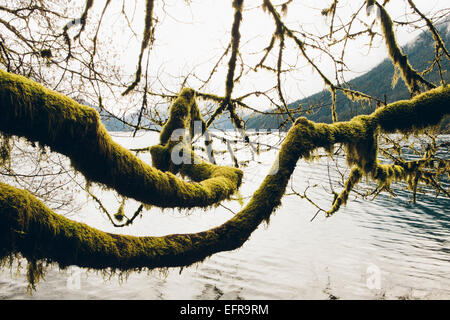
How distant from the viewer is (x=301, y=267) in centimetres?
1384

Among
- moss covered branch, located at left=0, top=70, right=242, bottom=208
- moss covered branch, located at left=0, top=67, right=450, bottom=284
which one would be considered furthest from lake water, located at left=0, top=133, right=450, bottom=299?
moss covered branch, located at left=0, top=70, right=242, bottom=208

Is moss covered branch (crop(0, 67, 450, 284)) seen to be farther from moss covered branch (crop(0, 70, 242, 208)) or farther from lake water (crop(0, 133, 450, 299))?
lake water (crop(0, 133, 450, 299))

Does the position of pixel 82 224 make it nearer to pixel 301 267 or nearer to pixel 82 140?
pixel 82 140

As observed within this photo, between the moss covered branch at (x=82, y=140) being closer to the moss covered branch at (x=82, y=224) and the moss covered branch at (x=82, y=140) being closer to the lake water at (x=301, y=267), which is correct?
the moss covered branch at (x=82, y=224)

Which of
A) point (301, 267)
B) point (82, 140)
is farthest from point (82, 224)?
point (301, 267)

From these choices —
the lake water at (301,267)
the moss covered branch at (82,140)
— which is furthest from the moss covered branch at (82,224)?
the lake water at (301,267)

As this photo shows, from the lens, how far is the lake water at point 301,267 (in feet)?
37.4

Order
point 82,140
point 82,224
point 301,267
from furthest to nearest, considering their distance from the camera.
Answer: point 301,267 < point 82,224 < point 82,140

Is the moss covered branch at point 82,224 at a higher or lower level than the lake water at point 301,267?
higher

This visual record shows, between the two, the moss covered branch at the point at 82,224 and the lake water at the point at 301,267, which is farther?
the lake water at the point at 301,267

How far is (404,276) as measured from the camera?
12.9 metres

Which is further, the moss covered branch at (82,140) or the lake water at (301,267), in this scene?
the lake water at (301,267)

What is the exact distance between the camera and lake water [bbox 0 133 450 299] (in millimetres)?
11406
